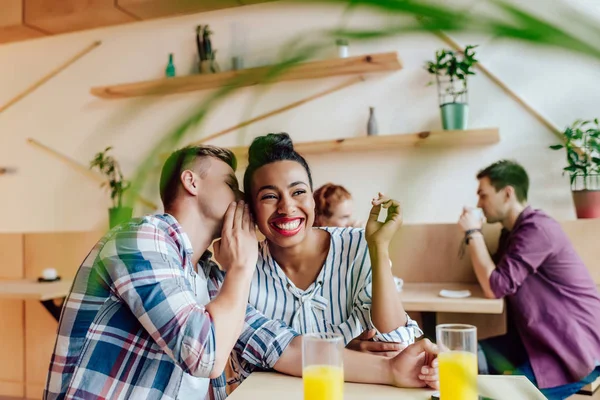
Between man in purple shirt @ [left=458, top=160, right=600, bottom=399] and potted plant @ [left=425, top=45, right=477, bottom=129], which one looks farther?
potted plant @ [left=425, top=45, right=477, bottom=129]

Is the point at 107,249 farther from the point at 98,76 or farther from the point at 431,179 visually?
the point at 98,76

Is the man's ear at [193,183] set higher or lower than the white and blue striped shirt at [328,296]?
higher

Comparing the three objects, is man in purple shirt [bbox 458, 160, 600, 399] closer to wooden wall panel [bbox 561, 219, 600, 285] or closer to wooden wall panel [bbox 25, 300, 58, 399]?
wooden wall panel [bbox 561, 219, 600, 285]

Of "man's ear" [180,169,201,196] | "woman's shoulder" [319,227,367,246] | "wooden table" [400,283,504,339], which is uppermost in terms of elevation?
"man's ear" [180,169,201,196]

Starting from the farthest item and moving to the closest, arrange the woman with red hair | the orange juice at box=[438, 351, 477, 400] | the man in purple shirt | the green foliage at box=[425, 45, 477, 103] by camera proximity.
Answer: the green foliage at box=[425, 45, 477, 103], the woman with red hair, the man in purple shirt, the orange juice at box=[438, 351, 477, 400]

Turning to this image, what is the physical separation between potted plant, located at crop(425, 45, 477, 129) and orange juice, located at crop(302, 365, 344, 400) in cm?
204

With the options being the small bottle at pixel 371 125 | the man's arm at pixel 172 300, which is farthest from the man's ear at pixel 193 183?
the small bottle at pixel 371 125

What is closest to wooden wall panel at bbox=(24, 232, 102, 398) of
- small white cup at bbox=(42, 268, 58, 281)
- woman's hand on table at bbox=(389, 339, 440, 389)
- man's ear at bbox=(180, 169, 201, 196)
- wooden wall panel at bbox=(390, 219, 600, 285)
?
small white cup at bbox=(42, 268, 58, 281)

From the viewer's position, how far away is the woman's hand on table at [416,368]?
1.08m

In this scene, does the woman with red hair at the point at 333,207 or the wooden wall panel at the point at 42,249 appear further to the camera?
the wooden wall panel at the point at 42,249

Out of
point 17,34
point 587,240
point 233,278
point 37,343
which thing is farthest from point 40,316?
point 587,240

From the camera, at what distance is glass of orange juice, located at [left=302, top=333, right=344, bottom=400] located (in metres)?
0.94

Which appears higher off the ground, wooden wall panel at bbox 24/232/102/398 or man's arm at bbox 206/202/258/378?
man's arm at bbox 206/202/258/378

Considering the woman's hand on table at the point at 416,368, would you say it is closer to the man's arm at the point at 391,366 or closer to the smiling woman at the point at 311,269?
the man's arm at the point at 391,366
